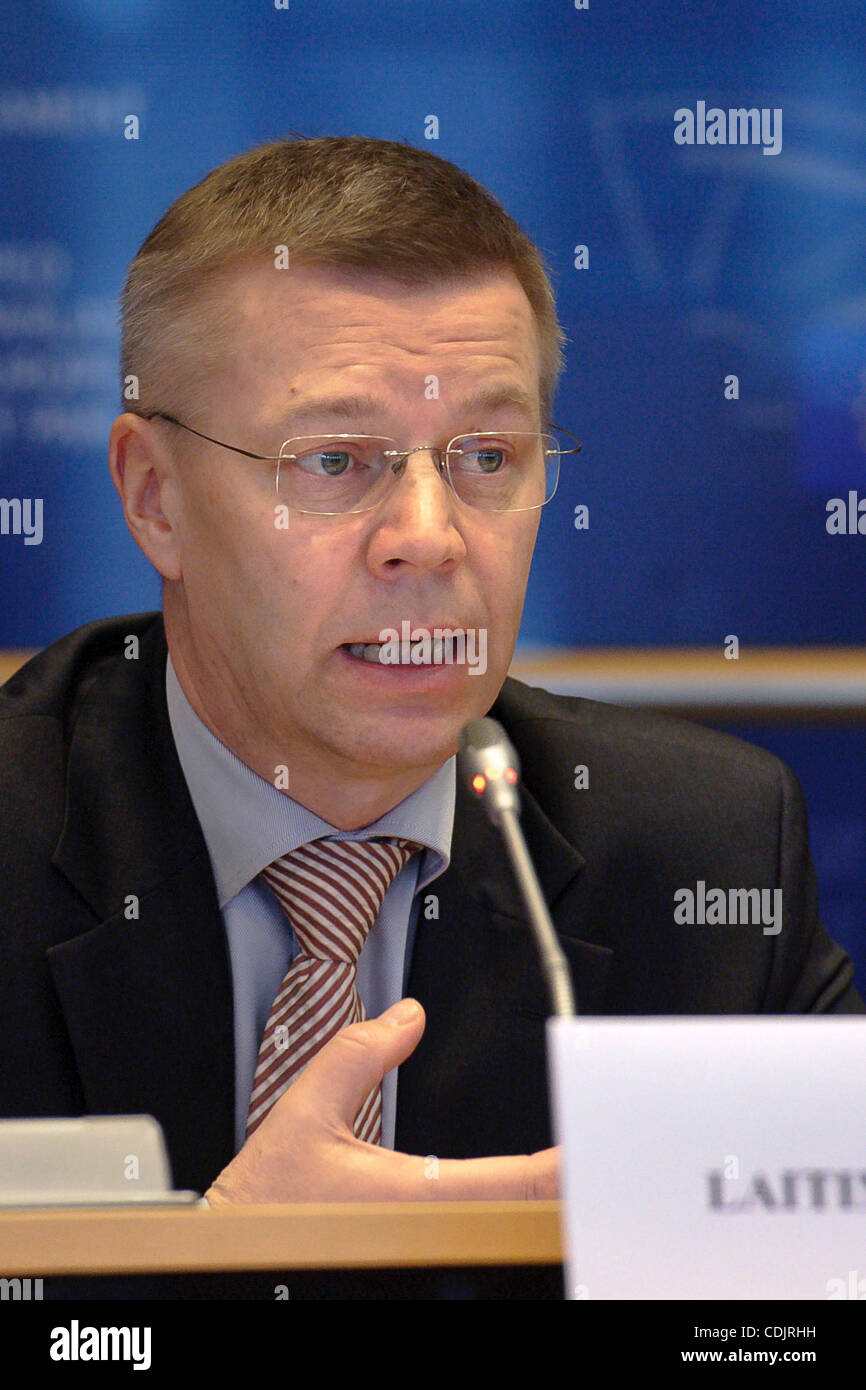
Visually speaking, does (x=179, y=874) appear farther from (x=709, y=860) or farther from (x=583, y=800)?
(x=709, y=860)

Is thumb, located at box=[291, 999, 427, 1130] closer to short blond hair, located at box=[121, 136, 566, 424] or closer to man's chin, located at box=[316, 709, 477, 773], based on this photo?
man's chin, located at box=[316, 709, 477, 773]

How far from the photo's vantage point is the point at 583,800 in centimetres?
182

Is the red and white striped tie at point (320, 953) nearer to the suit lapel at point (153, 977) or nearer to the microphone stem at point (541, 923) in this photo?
the suit lapel at point (153, 977)

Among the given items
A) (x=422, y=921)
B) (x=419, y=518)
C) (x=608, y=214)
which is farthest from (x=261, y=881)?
(x=608, y=214)

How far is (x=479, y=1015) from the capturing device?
5.37 ft

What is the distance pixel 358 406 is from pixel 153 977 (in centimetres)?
63

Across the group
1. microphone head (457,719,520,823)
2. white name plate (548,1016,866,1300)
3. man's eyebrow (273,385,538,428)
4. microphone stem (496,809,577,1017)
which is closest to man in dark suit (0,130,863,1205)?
man's eyebrow (273,385,538,428)

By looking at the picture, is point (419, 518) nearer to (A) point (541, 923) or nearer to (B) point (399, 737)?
(B) point (399, 737)

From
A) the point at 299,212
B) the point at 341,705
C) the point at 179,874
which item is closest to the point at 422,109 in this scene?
the point at 299,212

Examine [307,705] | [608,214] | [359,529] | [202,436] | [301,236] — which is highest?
[608,214]

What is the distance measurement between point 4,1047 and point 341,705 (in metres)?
0.50

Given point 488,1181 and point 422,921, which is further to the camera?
point 422,921

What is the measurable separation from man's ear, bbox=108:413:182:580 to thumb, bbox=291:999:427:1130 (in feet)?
2.64
